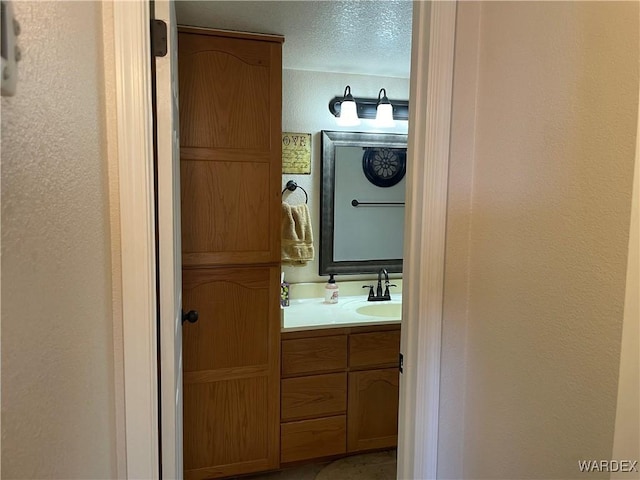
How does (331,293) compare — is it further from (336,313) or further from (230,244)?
(230,244)

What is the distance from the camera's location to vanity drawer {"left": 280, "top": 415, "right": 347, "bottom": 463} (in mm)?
2293

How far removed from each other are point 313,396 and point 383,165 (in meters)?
1.46

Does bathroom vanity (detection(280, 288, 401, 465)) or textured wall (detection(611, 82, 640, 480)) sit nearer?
textured wall (detection(611, 82, 640, 480))

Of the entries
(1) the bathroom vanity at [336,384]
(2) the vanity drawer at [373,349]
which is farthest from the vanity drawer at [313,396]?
(2) the vanity drawer at [373,349]

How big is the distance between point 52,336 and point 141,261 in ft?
1.24

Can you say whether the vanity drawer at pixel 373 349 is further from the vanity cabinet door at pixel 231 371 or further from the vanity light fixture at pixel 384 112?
the vanity light fixture at pixel 384 112

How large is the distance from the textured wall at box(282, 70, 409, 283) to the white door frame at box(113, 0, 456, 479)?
1528 millimetres

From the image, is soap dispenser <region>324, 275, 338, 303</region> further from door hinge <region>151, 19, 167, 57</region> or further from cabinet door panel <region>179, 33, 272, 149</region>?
door hinge <region>151, 19, 167, 57</region>

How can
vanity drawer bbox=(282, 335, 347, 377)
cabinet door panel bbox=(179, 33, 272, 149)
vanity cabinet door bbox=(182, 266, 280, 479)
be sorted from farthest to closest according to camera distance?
1. vanity drawer bbox=(282, 335, 347, 377)
2. vanity cabinet door bbox=(182, 266, 280, 479)
3. cabinet door panel bbox=(179, 33, 272, 149)

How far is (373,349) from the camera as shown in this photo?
2.38 meters

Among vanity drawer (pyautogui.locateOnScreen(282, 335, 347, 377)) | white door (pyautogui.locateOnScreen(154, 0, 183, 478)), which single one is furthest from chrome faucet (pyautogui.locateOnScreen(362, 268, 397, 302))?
white door (pyautogui.locateOnScreen(154, 0, 183, 478))

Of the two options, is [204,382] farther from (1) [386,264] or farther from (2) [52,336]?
(2) [52,336]

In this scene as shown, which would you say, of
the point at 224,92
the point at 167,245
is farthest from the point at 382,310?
the point at 167,245

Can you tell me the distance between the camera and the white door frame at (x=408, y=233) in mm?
980
